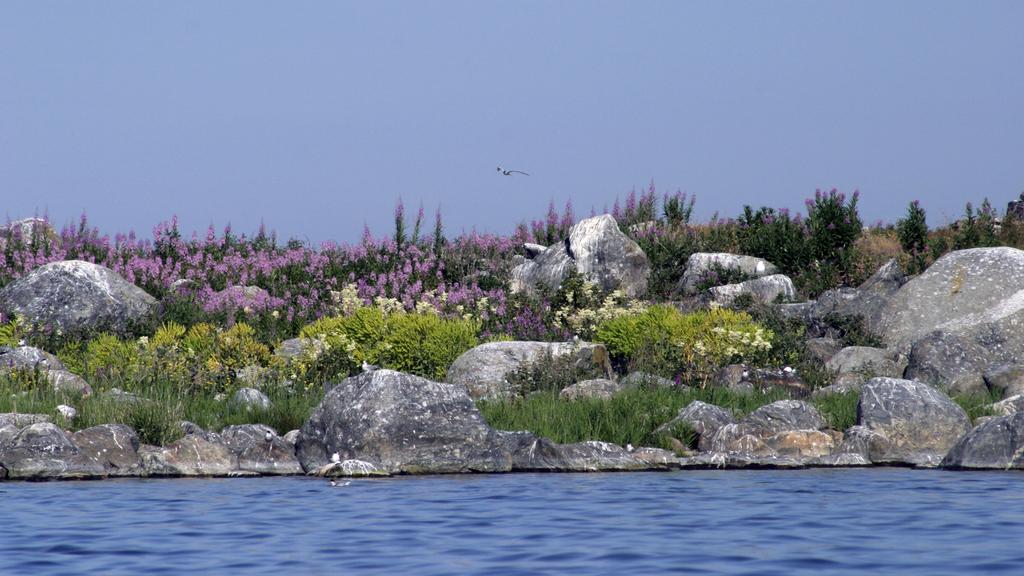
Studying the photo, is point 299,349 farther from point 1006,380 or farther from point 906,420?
point 1006,380

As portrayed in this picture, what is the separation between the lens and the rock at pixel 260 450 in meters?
13.5

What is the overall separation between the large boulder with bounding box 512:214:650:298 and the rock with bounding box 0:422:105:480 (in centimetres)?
1368

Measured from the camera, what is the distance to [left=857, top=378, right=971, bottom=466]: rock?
46.6 ft

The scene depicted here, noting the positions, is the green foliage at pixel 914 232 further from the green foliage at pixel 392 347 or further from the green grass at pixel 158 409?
the green grass at pixel 158 409

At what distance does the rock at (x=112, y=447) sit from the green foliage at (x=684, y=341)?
741 cm

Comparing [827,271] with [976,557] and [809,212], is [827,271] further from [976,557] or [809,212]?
[976,557]

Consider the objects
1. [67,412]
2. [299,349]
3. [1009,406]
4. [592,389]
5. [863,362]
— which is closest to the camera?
[67,412]

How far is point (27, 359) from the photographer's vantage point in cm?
1853

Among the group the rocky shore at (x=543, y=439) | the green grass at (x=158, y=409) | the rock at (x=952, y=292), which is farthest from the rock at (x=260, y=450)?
the rock at (x=952, y=292)

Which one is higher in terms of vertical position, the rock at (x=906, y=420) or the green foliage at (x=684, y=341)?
the green foliage at (x=684, y=341)

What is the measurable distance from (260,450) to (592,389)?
493 centimetres

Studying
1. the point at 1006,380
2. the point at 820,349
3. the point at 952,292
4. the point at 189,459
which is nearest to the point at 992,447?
the point at 1006,380

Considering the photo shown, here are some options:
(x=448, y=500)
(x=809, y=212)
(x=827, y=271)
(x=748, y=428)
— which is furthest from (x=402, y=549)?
(x=809, y=212)

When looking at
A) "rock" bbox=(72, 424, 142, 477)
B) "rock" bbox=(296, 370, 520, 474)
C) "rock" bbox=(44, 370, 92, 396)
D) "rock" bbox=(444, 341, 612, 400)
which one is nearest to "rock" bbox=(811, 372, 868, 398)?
"rock" bbox=(444, 341, 612, 400)
